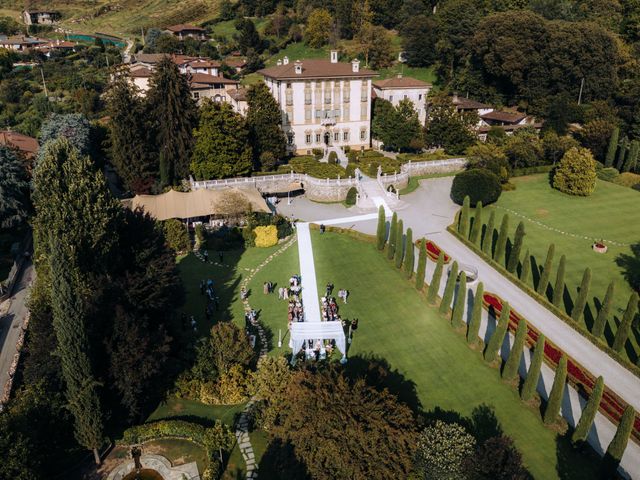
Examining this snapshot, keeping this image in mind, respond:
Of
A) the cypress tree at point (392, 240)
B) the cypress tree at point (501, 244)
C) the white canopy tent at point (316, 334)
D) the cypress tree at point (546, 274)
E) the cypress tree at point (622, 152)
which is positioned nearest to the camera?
the white canopy tent at point (316, 334)

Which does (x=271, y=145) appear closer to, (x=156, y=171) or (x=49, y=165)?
(x=156, y=171)

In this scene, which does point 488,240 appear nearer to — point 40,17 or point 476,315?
point 476,315

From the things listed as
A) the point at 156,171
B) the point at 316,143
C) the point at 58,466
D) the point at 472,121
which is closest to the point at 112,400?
the point at 58,466

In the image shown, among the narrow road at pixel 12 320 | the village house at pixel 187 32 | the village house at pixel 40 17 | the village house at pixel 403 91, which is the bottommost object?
the narrow road at pixel 12 320

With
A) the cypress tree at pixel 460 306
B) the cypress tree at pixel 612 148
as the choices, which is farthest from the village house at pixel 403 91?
the cypress tree at pixel 460 306

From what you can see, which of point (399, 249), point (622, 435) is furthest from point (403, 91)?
point (622, 435)

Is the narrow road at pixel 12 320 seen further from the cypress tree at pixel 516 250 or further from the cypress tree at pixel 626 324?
the cypress tree at pixel 626 324

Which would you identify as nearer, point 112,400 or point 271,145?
point 112,400
